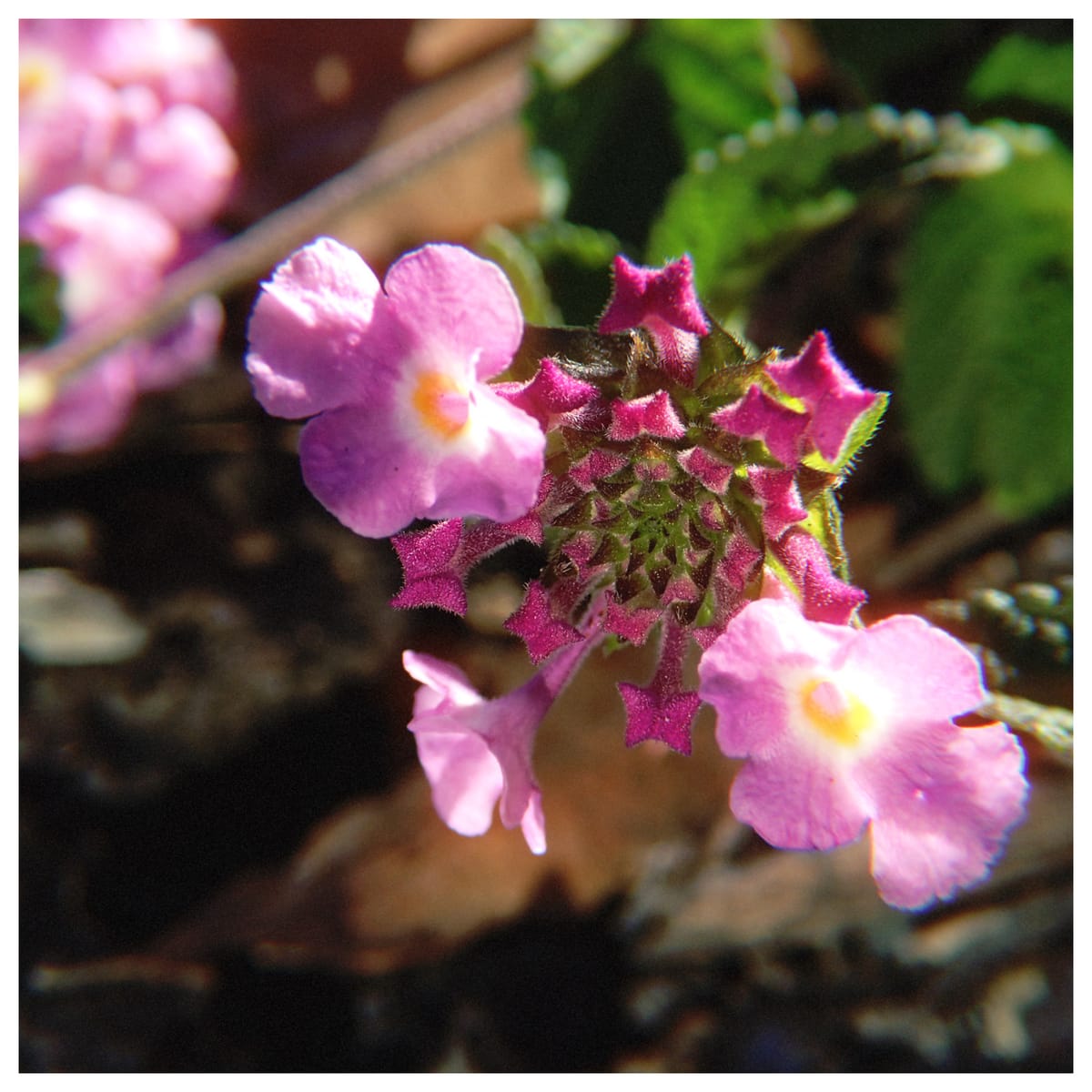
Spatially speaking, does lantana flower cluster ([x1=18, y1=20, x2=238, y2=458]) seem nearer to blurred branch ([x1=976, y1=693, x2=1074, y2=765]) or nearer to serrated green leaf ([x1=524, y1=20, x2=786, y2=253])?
serrated green leaf ([x1=524, y1=20, x2=786, y2=253])

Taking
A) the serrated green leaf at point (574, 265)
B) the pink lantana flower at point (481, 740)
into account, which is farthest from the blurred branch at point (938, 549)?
the pink lantana flower at point (481, 740)

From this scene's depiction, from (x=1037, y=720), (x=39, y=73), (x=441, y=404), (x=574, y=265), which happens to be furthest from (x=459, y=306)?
(x=39, y=73)

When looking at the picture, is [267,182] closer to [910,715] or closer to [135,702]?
[135,702]

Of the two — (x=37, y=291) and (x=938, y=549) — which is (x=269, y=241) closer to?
(x=37, y=291)

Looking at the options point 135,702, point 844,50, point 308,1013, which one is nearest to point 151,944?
point 308,1013

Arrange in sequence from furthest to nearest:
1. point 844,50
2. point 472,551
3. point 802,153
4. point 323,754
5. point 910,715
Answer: point 323,754 < point 844,50 < point 802,153 < point 472,551 < point 910,715

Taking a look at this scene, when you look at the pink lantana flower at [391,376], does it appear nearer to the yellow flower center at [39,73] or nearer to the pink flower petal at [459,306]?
the pink flower petal at [459,306]

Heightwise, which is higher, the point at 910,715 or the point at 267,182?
the point at 267,182
